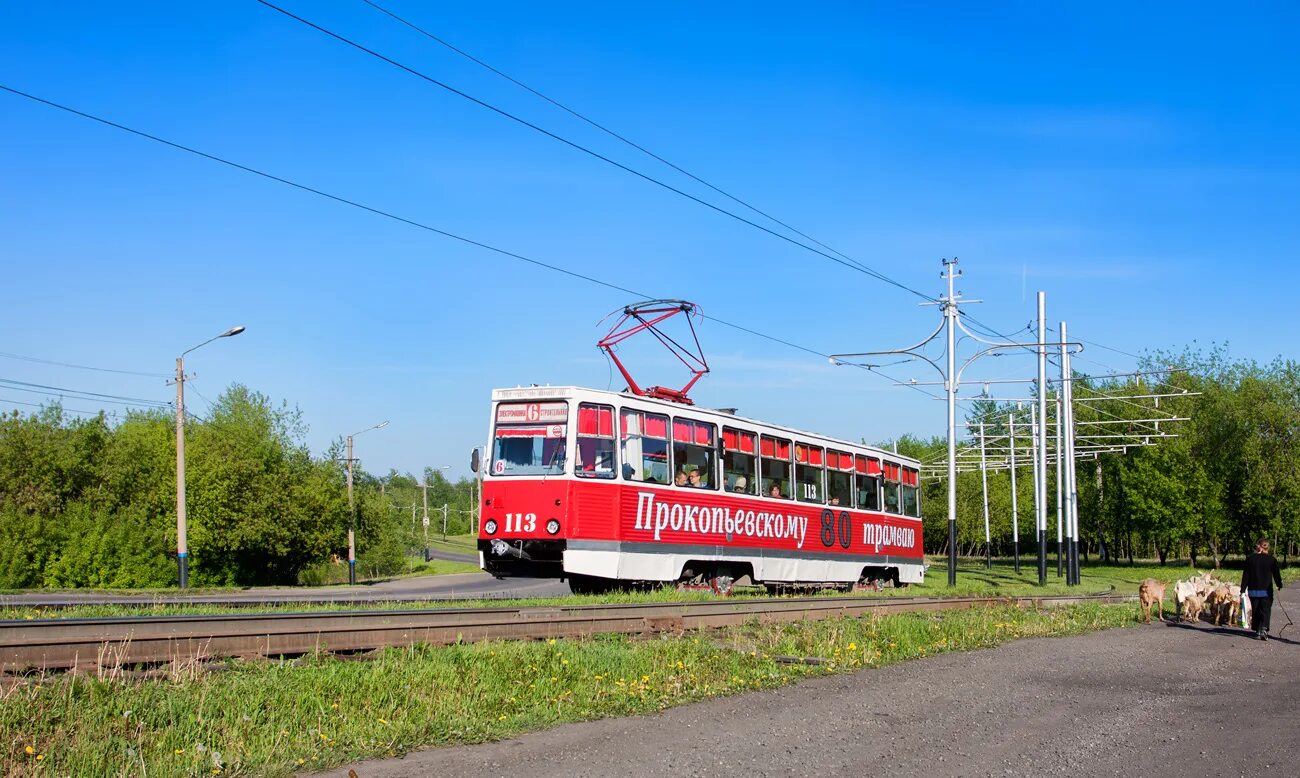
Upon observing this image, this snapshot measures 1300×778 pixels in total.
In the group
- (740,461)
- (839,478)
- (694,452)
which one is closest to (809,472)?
(839,478)

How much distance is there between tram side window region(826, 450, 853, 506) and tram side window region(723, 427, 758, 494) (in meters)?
3.54

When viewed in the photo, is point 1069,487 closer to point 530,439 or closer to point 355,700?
point 530,439

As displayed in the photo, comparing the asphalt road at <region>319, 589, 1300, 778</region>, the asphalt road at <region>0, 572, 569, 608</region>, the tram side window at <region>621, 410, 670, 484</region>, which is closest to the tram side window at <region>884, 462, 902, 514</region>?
the asphalt road at <region>0, 572, 569, 608</region>

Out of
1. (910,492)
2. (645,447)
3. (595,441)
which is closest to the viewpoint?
(595,441)

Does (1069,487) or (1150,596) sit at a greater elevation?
(1069,487)

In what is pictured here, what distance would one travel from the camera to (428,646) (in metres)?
10.9

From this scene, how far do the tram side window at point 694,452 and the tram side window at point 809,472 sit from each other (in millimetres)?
3442

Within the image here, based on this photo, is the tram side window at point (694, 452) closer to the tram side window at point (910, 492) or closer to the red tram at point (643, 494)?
the red tram at point (643, 494)

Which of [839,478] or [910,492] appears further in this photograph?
[910,492]

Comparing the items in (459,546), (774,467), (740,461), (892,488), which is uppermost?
(740,461)

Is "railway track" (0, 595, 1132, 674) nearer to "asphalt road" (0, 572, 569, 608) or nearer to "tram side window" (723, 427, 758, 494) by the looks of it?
"tram side window" (723, 427, 758, 494)

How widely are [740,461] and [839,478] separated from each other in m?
4.84

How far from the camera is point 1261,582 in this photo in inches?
709

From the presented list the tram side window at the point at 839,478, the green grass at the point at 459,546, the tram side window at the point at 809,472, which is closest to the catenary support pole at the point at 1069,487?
the tram side window at the point at 839,478
